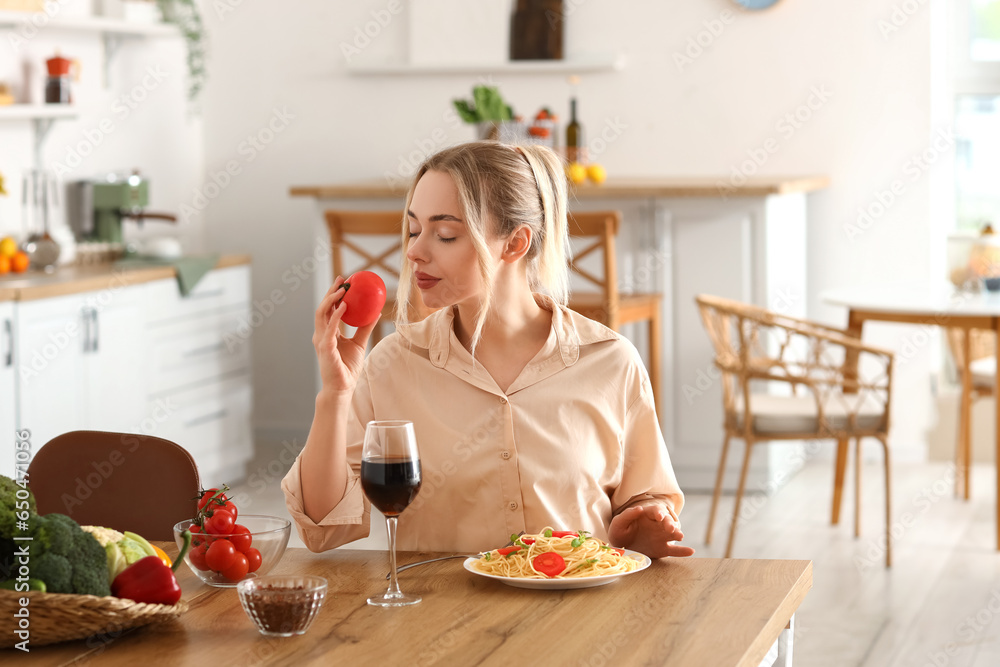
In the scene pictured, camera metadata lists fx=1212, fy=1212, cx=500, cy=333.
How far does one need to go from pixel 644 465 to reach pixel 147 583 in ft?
2.28

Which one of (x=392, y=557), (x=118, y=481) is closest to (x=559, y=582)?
(x=392, y=557)

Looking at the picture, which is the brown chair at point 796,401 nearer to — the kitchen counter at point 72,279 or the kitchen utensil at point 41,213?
the kitchen counter at point 72,279

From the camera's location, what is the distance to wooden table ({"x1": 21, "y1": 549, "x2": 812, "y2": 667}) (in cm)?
108

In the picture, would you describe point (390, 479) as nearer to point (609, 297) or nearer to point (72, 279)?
point (609, 297)

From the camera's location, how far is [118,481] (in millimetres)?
1641

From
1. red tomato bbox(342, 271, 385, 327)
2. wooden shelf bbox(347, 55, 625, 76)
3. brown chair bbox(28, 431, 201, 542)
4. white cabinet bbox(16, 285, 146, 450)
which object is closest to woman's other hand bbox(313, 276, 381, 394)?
red tomato bbox(342, 271, 385, 327)

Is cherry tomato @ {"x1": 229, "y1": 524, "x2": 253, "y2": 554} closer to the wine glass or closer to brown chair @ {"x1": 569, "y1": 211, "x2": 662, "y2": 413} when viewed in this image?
the wine glass

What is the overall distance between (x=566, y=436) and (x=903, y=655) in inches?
58.7

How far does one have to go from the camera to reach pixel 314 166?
505 cm

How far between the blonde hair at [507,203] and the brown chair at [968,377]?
2.46 meters

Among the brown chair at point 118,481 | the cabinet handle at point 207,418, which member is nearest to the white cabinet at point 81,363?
the cabinet handle at point 207,418

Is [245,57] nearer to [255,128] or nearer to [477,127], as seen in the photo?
[255,128]

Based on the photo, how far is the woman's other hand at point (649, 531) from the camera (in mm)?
1396

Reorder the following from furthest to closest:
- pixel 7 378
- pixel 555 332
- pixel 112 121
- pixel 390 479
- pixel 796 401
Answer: pixel 112 121, pixel 796 401, pixel 7 378, pixel 555 332, pixel 390 479
